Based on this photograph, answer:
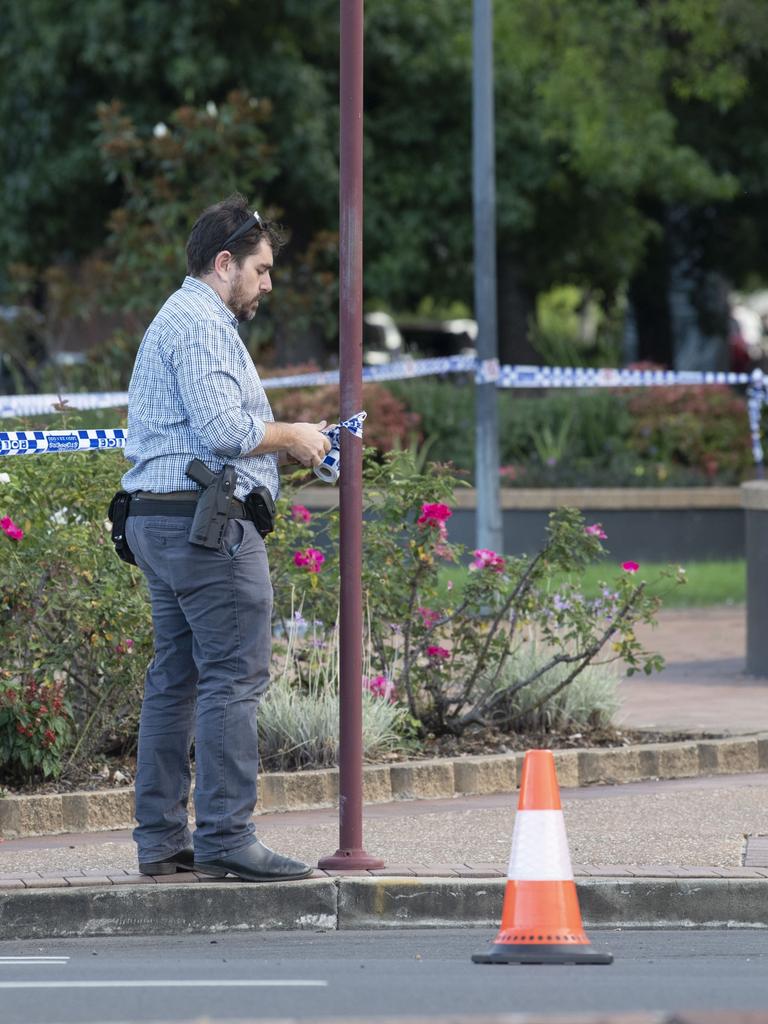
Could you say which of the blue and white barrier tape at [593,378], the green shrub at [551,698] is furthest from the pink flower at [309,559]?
the blue and white barrier tape at [593,378]

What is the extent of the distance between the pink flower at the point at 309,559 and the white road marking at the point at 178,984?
3.12 meters

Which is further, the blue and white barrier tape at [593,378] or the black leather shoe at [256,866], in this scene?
the blue and white barrier tape at [593,378]

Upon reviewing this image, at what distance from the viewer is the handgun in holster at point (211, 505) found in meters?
6.08

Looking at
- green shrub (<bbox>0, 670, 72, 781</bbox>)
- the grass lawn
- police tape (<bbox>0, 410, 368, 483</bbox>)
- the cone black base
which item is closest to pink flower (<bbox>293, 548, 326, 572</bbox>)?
police tape (<bbox>0, 410, 368, 483</bbox>)

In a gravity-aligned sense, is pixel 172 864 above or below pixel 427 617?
below

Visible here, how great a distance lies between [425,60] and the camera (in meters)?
22.3

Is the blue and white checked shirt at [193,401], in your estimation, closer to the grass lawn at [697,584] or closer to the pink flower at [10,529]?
the pink flower at [10,529]

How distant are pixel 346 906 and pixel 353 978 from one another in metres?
0.83

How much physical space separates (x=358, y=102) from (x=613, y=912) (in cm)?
267

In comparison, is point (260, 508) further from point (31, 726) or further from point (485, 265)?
point (485, 265)

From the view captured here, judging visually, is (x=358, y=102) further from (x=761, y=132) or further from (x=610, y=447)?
(x=761, y=132)

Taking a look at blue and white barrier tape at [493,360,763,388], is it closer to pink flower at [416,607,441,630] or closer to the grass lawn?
the grass lawn

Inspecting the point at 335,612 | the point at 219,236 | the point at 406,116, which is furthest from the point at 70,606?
the point at 406,116

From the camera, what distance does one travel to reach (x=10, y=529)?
745 centimetres
